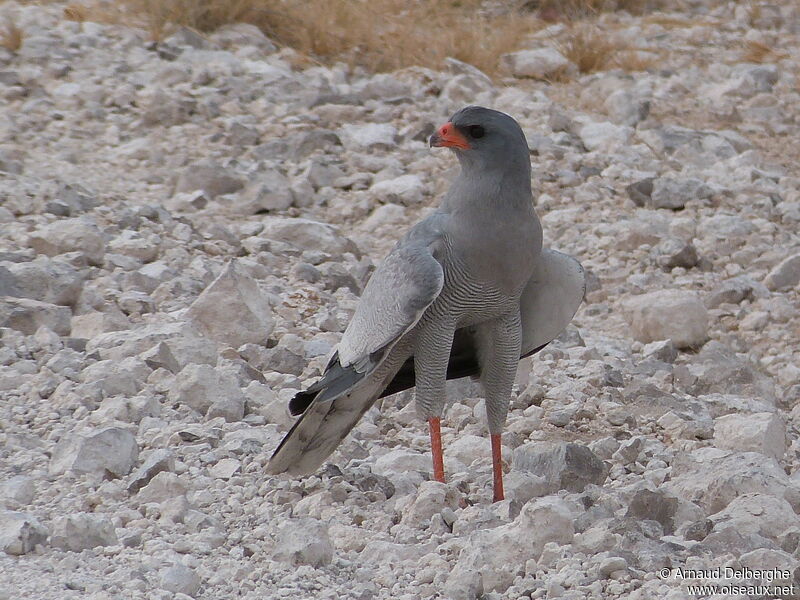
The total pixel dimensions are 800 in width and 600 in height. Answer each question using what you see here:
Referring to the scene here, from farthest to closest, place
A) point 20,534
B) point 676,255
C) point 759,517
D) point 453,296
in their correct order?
point 676,255 < point 453,296 < point 759,517 < point 20,534

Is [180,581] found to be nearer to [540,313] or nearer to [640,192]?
[540,313]

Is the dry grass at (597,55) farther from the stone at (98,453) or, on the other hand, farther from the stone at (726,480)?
the stone at (98,453)

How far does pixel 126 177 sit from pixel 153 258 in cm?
137

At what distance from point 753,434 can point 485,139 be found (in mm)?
1509

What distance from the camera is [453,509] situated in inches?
157

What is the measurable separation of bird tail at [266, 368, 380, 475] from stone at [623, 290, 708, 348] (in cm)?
212

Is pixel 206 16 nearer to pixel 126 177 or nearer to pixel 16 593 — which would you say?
pixel 126 177

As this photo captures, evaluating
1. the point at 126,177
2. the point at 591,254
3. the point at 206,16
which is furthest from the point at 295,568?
the point at 206,16

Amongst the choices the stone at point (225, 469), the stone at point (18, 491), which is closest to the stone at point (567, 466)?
the stone at point (225, 469)

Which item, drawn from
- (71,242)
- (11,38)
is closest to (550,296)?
(71,242)

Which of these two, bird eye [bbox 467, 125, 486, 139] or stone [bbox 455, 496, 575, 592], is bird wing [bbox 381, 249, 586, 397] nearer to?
bird eye [bbox 467, 125, 486, 139]

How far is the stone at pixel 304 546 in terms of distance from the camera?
139 inches

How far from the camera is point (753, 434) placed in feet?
14.8

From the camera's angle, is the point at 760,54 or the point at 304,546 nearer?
the point at 304,546
